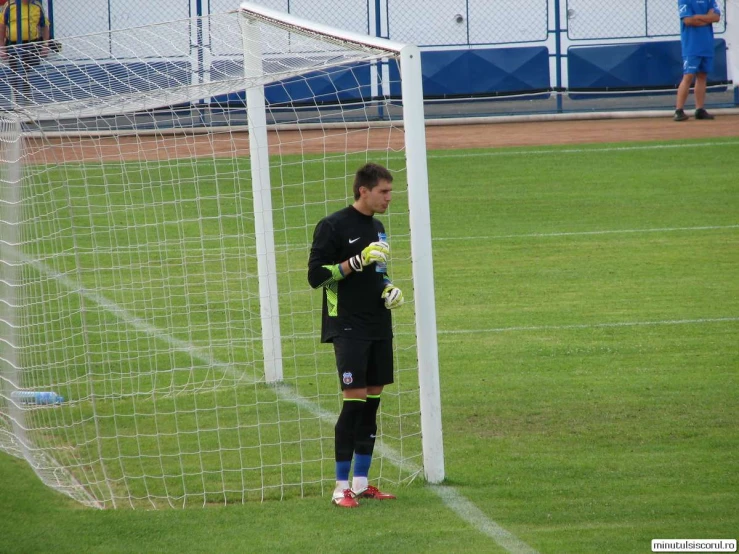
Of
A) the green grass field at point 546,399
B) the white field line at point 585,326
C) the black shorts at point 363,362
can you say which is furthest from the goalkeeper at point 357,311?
the white field line at point 585,326

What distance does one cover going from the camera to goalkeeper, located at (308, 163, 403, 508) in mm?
6664

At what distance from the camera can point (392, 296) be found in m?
6.65

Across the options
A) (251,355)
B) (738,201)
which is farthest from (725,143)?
(251,355)

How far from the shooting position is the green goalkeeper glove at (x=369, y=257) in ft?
21.4

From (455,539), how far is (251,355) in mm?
4597

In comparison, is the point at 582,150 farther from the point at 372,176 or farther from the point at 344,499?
the point at 344,499

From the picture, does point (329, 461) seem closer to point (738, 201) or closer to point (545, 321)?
point (545, 321)

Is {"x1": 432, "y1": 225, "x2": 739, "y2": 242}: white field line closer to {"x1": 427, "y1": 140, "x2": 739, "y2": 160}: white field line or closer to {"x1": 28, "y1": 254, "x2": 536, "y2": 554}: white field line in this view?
{"x1": 28, "y1": 254, "x2": 536, "y2": 554}: white field line

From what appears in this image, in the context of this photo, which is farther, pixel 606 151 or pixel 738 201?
pixel 606 151

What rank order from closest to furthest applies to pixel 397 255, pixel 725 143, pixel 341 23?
pixel 397 255 < pixel 725 143 < pixel 341 23

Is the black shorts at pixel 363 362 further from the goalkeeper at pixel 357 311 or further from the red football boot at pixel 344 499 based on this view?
the red football boot at pixel 344 499

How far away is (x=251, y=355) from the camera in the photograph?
10461 mm

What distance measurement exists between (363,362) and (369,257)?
615 millimetres

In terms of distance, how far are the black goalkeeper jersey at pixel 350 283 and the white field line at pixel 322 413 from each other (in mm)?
1062
